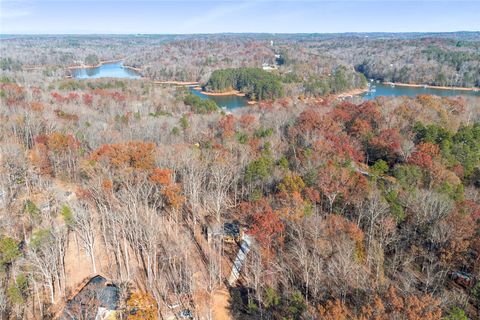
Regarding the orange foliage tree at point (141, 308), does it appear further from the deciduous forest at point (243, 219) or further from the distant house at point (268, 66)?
the distant house at point (268, 66)

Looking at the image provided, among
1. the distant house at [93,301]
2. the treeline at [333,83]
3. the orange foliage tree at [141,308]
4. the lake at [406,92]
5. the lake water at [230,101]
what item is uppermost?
the treeline at [333,83]

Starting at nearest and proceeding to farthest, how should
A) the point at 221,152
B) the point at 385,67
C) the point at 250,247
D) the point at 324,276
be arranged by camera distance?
the point at 324,276 < the point at 250,247 < the point at 221,152 < the point at 385,67

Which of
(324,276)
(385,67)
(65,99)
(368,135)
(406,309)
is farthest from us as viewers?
(385,67)

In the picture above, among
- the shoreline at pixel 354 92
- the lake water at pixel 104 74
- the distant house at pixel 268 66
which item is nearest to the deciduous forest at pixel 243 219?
the shoreline at pixel 354 92

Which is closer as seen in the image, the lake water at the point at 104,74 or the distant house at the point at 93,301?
the distant house at the point at 93,301

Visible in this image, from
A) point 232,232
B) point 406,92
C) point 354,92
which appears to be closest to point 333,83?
point 354,92

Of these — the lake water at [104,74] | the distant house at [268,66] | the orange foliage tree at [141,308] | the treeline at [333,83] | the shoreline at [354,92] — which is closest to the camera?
the orange foliage tree at [141,308]

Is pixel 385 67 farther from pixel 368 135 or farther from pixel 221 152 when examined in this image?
pixel 221 152

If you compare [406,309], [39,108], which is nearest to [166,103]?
[39,108]
